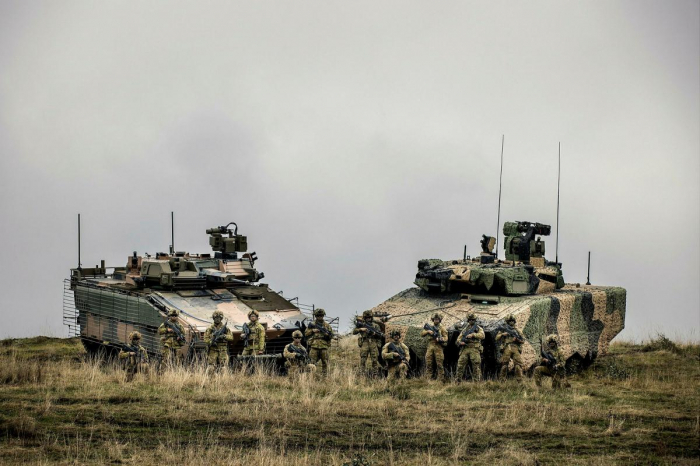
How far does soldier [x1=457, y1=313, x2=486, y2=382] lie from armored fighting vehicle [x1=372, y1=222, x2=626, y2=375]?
0.35 m

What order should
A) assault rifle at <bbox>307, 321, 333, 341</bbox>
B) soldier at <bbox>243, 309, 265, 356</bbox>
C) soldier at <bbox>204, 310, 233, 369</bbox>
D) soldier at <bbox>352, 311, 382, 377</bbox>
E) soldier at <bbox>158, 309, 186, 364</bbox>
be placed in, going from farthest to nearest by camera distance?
soldier at <bbox>352, 311, 382, 377</bbox>, assault rifle at <bbox>307, 321, 333, 341</bbox>, soldier at <bbox>243, 309, 265, 356</bbox>, soldier at <bbox>158, 309, 186, 364</bbox>, soldier at <bbox>204, 310, 233, 369</bbox>

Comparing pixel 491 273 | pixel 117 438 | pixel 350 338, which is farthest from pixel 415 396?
pixel 350 338

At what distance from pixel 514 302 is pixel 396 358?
2.62 metres

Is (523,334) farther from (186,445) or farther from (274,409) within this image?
(186,445)

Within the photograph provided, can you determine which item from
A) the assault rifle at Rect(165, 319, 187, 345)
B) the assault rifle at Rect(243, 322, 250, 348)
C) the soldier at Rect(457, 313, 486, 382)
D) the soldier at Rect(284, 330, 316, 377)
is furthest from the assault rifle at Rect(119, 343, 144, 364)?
the soldier at Rect(457, 313, 486, 382)

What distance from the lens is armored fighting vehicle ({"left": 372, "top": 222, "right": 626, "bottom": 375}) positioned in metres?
19.1

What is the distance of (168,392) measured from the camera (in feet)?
55.6

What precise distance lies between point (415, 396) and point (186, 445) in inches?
198

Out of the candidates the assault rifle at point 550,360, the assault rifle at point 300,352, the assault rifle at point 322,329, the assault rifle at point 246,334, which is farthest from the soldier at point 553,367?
the assault rifle at point 246,334

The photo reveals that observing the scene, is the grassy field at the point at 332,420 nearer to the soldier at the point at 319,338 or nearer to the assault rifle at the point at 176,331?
the soldier at the point at 319,338

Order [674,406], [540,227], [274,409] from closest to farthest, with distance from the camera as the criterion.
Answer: [274,409] < [674,406] < [540,227]

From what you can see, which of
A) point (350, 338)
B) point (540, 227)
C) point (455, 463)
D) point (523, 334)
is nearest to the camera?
point (455, 463)

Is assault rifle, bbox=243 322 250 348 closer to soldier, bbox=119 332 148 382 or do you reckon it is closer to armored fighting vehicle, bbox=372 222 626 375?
soldier, bbox=119 332 148 382

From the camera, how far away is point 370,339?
19859 millimetres
